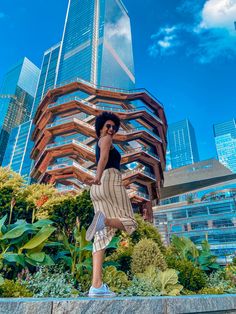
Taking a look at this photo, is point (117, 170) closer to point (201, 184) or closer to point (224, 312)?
point (224, 312)

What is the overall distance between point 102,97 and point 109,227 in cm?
3363

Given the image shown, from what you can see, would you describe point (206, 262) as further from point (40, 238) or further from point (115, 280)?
point (40, 238)

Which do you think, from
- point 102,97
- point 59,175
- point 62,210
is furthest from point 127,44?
point 62,210

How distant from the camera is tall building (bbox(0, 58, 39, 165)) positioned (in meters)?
127

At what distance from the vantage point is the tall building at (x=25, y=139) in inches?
4050

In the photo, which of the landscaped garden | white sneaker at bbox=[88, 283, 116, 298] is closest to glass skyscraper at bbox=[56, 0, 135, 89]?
the landscaped garden

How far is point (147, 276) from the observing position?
377 cm

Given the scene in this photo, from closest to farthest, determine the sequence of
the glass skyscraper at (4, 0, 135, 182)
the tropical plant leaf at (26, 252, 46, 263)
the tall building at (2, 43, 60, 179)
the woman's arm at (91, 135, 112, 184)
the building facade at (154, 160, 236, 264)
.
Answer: the woman's arm at (91, 135, 112, 184), the tropical plant leaf at (26, 252, 46, 263), the building facade at (154, 160, 236, 264), the glass skyscraper at (4, 0, 135, 182), the tall building at (2, 43, 60, 179)

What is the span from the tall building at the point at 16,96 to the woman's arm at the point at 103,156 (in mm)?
128842

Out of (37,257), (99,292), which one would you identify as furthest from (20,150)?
(99,292)

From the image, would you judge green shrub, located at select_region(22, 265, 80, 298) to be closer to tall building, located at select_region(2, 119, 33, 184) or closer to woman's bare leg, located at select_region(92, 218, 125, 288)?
woman's bare leg, located at select_region(92, 218, 125, 288)

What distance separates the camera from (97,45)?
4043 inches

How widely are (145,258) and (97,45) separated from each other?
112261 millimetres

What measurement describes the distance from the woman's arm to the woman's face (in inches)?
4.6
